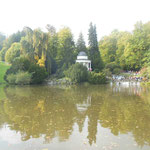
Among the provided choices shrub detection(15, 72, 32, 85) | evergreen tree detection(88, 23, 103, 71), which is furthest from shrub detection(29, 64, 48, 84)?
evergreen tree detection(88, 23, 103, 71)

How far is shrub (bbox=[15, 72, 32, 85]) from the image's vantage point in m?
26.4

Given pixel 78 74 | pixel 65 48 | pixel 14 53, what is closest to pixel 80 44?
pixel 65 48

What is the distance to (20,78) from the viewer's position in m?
26.4

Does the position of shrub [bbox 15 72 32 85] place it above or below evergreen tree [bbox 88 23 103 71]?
below

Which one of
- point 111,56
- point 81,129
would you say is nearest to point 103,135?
point 81,129

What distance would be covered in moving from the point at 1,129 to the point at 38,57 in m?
27.3

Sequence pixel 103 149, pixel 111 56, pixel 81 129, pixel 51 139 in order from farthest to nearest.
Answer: pixel 111 56 < pixel 81 129 < pixel 51 139 < pixel 103 149

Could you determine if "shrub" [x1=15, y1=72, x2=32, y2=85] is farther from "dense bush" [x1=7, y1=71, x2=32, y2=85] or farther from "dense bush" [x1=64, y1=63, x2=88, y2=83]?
"dense bush" [x1=64, y1=63, x2=88, y2=83]

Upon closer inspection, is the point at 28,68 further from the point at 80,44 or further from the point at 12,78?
the point at 80,44

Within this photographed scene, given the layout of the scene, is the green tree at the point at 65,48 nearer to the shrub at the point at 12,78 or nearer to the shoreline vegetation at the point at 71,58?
the shoreline vegetation at the point at 71,58

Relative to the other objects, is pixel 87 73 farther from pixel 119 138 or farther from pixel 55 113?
pixel 119 138

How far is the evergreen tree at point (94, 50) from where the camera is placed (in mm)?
37763

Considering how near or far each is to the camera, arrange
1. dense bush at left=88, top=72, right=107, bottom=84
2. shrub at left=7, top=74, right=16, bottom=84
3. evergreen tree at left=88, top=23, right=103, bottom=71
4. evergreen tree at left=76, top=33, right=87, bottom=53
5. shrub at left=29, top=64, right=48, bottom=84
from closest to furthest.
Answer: shrub at left=7, top=74, right=16, bottom=84
dense bush at left=88, top=72, right=107, bottom=84
shrub at left=29, top=64, right=48, bottom=84
evergreen tree at left=88, top=23, right=103, bottom=71
evergreen tree at left=76, top=33, right=87, bottom=53

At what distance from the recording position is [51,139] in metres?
5.46
